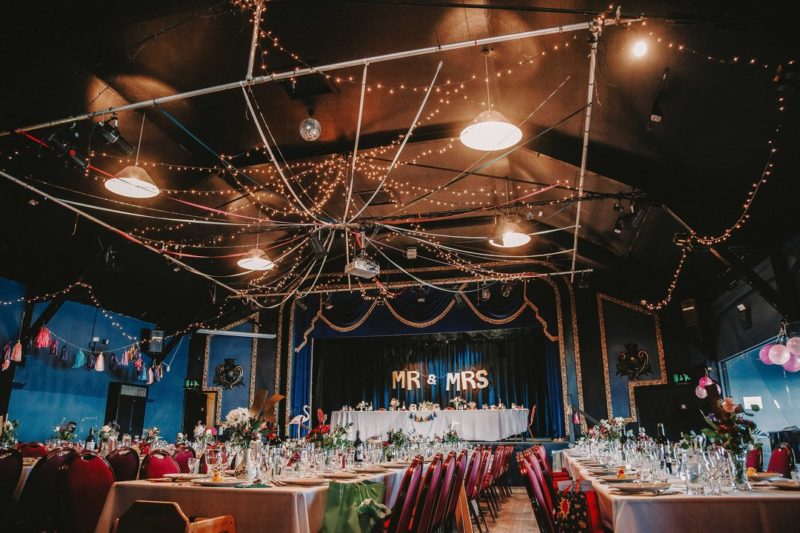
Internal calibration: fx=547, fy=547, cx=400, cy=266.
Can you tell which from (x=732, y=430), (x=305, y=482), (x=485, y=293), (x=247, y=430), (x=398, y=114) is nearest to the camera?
(x=732, y=430)

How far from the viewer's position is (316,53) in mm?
5480

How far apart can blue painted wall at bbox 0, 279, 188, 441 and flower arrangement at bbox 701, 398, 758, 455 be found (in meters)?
9.35

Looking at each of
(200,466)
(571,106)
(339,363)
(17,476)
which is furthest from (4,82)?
(339,363)

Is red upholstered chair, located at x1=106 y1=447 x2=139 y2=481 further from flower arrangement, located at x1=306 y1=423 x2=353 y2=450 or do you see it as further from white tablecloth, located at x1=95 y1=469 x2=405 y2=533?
flower arrangement, located at x1=306 y1=423 x2=353 y2=450

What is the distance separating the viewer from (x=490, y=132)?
14.9 feet

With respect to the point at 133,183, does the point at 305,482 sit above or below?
below

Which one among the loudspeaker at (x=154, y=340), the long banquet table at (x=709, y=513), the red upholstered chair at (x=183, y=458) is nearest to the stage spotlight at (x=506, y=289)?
the loudspeaker at (x=154, y=340)

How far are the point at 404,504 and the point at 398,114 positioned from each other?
4.90 metres

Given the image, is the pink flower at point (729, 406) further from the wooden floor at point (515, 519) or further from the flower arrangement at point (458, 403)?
the flower arrangement at point (458, 403)

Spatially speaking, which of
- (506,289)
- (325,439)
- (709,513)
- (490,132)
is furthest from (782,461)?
(506,289)

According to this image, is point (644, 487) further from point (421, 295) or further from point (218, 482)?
point (421, 295)

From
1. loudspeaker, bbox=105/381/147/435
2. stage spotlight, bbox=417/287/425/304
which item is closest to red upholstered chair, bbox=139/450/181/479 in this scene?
loudspeaker, bbox=105/381/147/435

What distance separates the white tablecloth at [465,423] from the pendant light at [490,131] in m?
7.09

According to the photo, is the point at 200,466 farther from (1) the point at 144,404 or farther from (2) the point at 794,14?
(1) the point at 144,404
